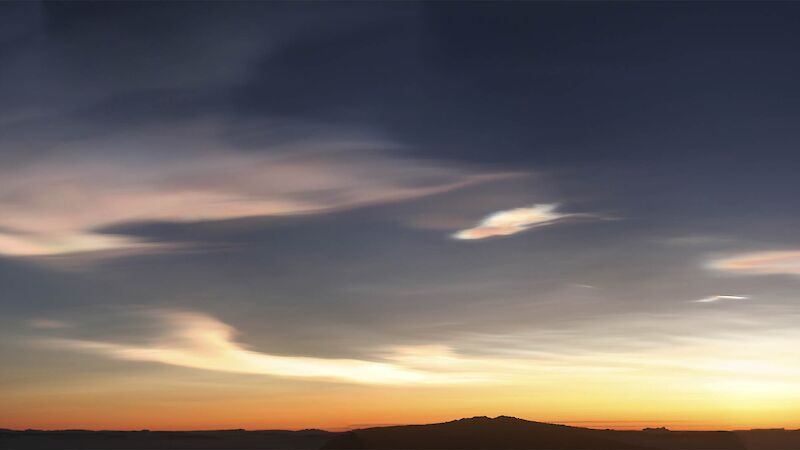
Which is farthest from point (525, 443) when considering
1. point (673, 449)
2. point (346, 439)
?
point (673, 449)

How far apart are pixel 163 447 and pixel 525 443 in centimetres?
12072

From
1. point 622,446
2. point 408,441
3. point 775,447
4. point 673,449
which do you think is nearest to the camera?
point 408,441

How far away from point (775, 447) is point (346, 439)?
5068 inches

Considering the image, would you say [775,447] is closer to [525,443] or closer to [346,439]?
[525,443]

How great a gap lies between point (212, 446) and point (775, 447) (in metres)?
135

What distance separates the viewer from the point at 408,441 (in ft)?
346

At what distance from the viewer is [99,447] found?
194 m

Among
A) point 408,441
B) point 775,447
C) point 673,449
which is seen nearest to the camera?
point 408,441

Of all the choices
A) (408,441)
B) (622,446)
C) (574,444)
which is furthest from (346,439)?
(622,446)

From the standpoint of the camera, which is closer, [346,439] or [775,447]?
[346,439]

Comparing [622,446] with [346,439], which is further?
[622,446]

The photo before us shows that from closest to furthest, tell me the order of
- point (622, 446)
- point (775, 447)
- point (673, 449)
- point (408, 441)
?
1. point (408, 441)
2. point (622, 446)
3. point (673, 449)
4. point (775, 447)

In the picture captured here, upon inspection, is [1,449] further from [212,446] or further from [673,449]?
[673,449]

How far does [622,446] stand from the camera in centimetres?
11350
